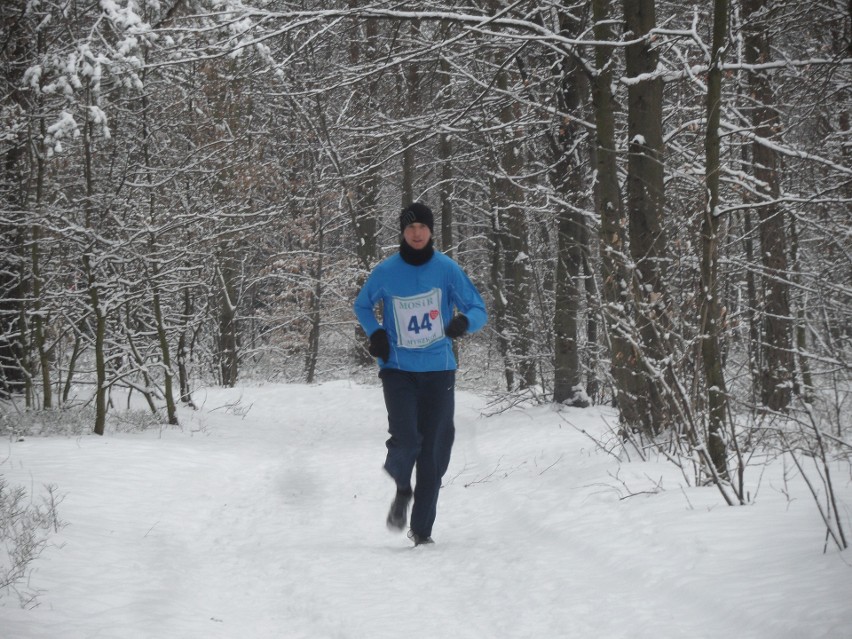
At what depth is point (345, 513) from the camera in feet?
19.8

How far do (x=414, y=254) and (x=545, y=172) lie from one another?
6.33 meters

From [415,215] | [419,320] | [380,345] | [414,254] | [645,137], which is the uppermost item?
[645,137]

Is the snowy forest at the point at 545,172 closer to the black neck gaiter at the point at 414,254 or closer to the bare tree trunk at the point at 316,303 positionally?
the black neck gaiter at the point at 414,254

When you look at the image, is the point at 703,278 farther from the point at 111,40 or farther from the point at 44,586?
the point at 111,40

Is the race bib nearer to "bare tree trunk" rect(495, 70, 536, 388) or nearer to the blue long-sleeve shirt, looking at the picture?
the blue long-sleeve shirt

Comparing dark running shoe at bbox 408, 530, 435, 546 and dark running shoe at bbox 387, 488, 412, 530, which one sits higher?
dark running shoe at bbox 387, 488, 412, 530

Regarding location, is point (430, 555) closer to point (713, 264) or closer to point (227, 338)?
point (713, 264)

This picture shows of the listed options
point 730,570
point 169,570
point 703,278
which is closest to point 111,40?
point 169,570

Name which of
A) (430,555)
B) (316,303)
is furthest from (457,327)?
(316,303)

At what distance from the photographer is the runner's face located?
481 cm

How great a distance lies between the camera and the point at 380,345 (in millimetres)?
4758

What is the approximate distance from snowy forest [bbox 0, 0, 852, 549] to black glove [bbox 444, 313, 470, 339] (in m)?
1.02

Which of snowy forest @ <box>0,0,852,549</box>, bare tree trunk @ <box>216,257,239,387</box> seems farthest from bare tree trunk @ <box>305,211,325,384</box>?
snowy forest @ <box>0,0,852,549</box>

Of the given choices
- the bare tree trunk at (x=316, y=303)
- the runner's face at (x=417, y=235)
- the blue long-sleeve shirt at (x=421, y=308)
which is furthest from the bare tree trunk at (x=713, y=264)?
the bare tree trunk at (x=316, y=303)
